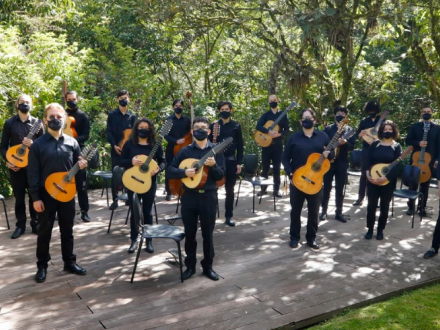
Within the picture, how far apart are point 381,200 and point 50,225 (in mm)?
4726

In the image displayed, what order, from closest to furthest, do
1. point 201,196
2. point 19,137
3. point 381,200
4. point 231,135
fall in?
point 201,196 → point 19,137 → point 381,200 → point 231,135

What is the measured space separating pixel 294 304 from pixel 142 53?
9505mm

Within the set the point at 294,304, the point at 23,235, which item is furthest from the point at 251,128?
the point at 294,304

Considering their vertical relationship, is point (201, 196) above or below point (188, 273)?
above

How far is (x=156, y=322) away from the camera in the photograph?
435 cm

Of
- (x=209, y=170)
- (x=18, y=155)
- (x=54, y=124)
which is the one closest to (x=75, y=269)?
(x=54, y=124)

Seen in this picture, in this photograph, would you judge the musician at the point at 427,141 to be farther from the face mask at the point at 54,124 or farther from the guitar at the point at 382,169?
the face mask at the point at 54,124

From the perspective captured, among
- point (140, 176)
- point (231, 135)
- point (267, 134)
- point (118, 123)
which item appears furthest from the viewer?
point (267, 134)

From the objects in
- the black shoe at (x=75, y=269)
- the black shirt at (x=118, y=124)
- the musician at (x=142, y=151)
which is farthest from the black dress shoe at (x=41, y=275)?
the black shirt at (x=118, y=124)

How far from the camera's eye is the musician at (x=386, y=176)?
6.88 meters

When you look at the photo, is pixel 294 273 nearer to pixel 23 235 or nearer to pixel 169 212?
pixel 169 212

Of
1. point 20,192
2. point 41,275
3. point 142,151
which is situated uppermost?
point 142,151

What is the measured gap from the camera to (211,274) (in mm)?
5406

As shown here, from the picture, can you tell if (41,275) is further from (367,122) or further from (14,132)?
(367,122)
